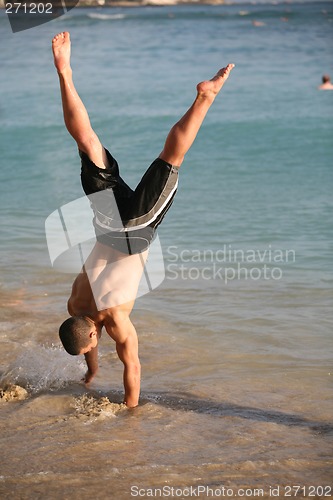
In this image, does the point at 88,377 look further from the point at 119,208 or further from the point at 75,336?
the point at 119,208

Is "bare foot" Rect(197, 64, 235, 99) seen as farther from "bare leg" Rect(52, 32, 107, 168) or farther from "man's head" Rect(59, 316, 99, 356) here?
"man's head" Rect(59, 316, 99, 356)

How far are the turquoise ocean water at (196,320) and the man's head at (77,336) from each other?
446 millimetres

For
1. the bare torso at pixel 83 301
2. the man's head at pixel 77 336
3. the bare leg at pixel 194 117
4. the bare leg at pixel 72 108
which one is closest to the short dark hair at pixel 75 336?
the man's head at pixel 77 336

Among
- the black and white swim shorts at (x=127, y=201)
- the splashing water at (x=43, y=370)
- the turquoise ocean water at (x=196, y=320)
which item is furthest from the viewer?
the splashing water at (x=43, y=370)

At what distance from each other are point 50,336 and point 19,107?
44.8ft

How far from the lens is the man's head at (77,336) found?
5078mm

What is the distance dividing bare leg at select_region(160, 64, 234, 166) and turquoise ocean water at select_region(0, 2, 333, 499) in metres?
1.68

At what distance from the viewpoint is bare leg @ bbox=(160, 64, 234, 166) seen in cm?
514

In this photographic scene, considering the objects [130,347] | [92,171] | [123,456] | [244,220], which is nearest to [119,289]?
[130,347]

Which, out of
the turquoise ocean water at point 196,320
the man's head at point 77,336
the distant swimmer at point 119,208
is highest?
the distant swimmer at point 119,208

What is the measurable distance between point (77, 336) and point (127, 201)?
3.12 ft

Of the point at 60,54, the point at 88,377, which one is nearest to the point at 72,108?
the point at 60,54

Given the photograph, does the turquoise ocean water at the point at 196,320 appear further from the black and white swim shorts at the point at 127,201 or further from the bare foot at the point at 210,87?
the bare foot at the point at 210,87

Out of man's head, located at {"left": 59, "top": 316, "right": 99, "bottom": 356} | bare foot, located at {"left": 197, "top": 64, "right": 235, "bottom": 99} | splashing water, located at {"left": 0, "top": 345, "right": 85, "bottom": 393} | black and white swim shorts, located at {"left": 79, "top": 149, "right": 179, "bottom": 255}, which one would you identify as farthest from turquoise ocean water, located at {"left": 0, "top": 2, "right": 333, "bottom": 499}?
bare foot, located at {"left": 197, "top": 64, "right": 235, "bottom": 99}
